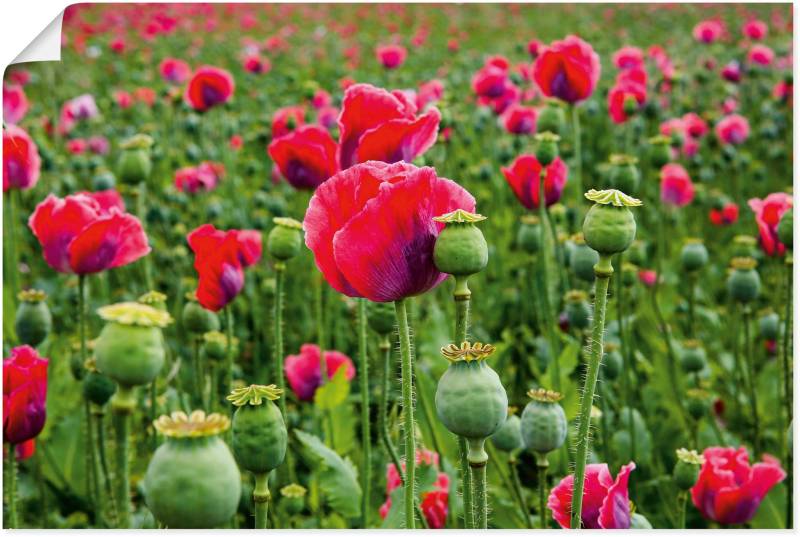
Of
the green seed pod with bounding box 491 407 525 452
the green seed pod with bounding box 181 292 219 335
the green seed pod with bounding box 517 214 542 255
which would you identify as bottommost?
the green seed pod with bounding box 491 407 525 452

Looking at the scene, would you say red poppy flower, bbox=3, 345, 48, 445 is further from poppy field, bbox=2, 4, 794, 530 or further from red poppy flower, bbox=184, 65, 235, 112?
red poppy flower, bbox=184, 65, 235, 112

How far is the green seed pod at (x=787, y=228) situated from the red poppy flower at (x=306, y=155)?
45cm

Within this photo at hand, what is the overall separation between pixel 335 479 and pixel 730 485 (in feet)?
1.21

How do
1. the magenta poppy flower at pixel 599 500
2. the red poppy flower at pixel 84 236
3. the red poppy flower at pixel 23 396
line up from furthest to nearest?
the red poppy flower at pixel 84 236 → the red poppy flower at pixel 23 396 → the magenta poppy flower at pixel 599 500

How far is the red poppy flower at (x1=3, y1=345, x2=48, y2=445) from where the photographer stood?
0.71 metres

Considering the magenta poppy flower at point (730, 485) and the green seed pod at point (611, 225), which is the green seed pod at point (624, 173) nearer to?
the magenta poppy flower at point (730, 485)

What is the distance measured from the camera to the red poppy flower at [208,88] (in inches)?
64.5

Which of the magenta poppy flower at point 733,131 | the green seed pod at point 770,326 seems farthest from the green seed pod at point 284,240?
the magenta poppy flower at point 733,131

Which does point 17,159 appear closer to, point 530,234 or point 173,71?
point 530,234

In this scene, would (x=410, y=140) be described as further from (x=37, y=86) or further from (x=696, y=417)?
(x=37, y=86)

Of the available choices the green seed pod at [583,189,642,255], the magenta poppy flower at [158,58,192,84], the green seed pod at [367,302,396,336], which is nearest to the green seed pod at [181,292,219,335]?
the green seed pod at [367,302,396,336]

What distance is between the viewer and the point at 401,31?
3.04 metres

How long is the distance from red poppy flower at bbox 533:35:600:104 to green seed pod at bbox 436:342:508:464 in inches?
31.5

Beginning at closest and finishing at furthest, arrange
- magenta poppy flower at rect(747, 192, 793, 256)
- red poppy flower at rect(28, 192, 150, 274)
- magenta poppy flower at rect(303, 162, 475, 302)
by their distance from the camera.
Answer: magenta poppy flower at rect(303, 162, 475, 302) → red poppy flower at rect(28, 192, 150, 274) → magenta poppy flower at rect(747, 192, 793, 256)
